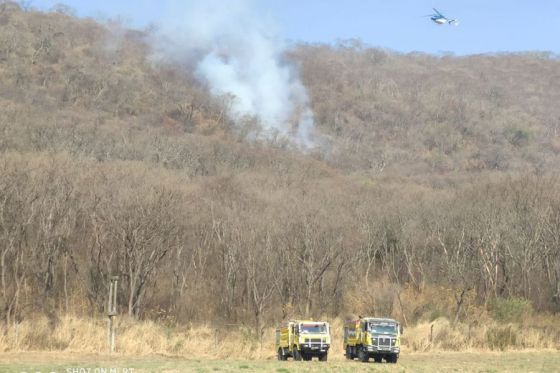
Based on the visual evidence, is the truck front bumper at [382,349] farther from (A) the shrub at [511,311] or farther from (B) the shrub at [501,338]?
(A) the shrub at [511,311]

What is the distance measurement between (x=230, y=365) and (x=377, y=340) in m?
9.51

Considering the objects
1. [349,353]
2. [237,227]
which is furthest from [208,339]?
[237,227]

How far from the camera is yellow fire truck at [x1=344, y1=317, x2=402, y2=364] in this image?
37.6 m

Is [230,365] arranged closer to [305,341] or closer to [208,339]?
[305,341]

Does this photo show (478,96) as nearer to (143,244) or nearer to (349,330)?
(143,244)

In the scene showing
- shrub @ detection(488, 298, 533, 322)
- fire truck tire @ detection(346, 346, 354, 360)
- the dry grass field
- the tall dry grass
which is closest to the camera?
the dry grass field

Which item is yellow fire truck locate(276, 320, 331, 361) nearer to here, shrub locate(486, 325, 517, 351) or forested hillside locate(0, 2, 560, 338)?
shrub locate(486, 325, 517, 351)

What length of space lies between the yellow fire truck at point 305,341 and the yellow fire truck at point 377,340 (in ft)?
4.81

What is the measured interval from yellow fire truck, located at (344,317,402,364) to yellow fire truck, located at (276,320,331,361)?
147 cm

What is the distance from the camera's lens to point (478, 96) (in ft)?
619

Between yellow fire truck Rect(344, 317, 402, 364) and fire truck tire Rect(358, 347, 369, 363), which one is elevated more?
yellow fire truck Rect(344, 317, 402, 364)

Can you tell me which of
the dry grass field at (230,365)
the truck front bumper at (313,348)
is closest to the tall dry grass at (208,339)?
the dry grass field at (230,365)

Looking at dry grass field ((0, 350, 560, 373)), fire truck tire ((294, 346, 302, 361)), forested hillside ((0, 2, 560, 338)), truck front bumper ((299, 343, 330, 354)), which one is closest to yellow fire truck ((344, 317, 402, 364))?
dry grass field ((0, 350, 560, 373))

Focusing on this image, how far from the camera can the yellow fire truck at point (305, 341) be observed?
38.1m
